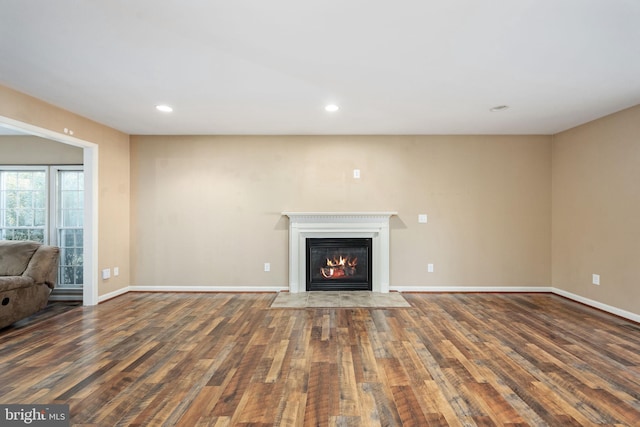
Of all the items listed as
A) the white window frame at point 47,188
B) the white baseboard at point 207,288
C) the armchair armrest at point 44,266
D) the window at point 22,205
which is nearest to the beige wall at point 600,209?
the white baseboard at point 207,288

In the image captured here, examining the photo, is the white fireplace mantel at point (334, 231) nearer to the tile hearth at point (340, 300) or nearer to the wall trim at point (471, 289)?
the tile hearth at point (340, 300)

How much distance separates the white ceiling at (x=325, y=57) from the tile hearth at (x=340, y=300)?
2414mm

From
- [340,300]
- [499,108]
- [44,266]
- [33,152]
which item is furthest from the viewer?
[33,152]

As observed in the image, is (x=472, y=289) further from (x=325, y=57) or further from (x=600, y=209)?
(x=325, y=57)

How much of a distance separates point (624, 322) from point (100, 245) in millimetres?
6468

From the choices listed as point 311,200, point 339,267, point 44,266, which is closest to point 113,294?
point 44,266

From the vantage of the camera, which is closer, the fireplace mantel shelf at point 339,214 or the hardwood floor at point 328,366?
the hardwood floor at point 328,366

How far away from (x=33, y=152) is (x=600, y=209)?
7756 mm

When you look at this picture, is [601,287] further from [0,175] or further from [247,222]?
[0,175]

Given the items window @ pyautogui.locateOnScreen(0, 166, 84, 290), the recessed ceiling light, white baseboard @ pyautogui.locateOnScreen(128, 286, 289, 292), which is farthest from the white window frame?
the recessed ceiling light

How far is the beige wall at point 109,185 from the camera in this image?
3.83m

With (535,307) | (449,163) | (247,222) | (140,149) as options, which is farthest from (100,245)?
(535,307)

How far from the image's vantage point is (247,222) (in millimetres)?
5000

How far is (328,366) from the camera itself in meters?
2.57
